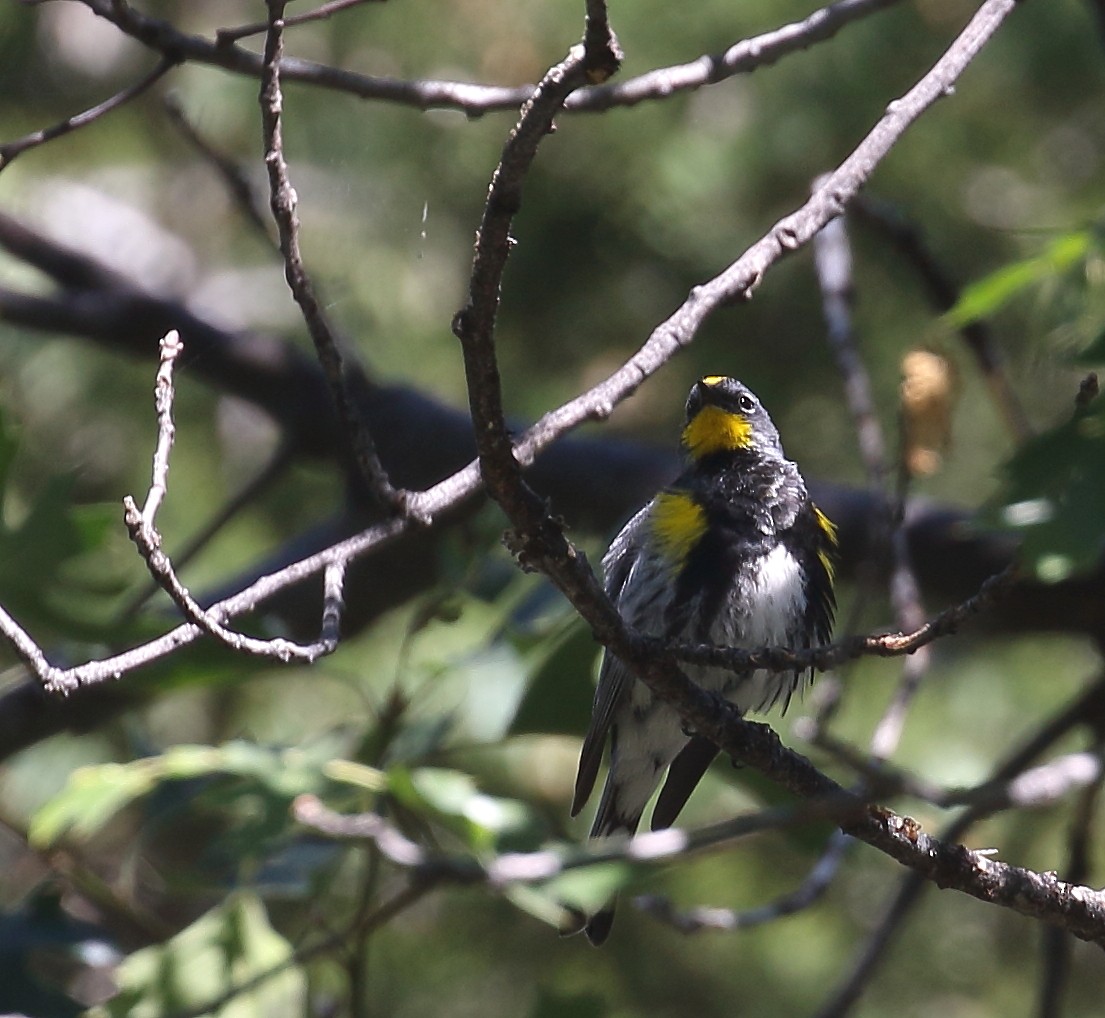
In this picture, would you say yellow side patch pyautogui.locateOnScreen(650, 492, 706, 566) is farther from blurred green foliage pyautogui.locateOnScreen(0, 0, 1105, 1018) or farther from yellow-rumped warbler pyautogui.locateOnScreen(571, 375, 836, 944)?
blurred green foliage pyautogui.locateOnScreen(0, 0, 1105, 1018)

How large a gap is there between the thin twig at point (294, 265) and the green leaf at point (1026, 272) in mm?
991

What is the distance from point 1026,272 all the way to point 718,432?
117 centimetres

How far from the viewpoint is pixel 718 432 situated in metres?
3.25

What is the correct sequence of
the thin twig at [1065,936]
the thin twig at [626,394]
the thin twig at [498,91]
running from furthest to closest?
the thin twig at [1065,936]
the thin twig at [498,91]
the thin twig at [626,394]

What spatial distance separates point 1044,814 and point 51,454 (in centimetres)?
388

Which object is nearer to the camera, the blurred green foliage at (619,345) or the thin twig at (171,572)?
the thin twig at (171,572)

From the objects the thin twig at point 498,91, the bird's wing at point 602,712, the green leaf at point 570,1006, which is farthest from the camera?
the bird's wing at point 602,712

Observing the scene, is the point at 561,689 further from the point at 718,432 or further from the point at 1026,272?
the point at 1026,272

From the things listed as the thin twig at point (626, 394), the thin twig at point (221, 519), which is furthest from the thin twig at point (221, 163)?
the thin twig at point (221, 519)

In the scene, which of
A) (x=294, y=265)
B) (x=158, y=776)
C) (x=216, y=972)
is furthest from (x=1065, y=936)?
(x=294, y=265)

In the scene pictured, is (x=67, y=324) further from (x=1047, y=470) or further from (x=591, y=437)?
(x=1047, y=470)

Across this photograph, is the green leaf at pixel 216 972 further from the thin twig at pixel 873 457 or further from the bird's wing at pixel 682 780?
the thin twig at pixel 873 457

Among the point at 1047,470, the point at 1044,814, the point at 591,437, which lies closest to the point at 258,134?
the point at 591,437

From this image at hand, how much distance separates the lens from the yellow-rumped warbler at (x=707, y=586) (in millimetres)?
2891
